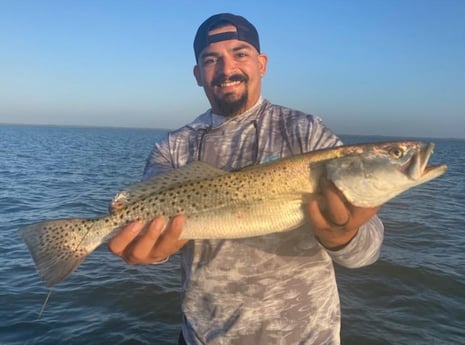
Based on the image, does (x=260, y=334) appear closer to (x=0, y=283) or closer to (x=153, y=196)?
(x=153, y=196)

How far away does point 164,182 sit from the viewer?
167 inches

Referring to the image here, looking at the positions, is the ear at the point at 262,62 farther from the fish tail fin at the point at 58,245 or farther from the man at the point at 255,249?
the fish tail fin at the point at 58,245

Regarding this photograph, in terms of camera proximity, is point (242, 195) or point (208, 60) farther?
point (208, 60)

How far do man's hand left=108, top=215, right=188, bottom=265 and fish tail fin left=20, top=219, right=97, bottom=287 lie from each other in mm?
426

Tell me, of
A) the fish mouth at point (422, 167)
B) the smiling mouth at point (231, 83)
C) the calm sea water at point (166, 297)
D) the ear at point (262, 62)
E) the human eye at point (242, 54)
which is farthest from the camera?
the calm sea water at point (166, 297)

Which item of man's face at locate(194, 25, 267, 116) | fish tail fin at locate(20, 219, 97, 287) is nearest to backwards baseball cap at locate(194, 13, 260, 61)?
man's face at locate(194, 25, 267, 116)

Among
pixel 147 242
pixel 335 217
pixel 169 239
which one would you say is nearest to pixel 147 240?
pixel 147 242

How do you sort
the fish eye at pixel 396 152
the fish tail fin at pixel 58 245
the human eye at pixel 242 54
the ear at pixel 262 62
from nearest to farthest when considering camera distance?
the fish eye at pixel 396 152 → the fish tail fin at pixel 58 245 → the human eye at pixel 242 54 → the ear at pixel 262 62

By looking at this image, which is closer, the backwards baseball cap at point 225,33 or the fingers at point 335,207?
the fingers at point 335,207

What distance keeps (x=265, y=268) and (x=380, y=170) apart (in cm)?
136

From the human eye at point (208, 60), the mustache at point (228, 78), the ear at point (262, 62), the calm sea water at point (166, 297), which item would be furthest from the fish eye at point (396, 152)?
the calm sea water at point (166, 297)

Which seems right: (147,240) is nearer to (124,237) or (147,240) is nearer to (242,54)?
(124,237)

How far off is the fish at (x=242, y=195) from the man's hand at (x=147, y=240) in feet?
0.47

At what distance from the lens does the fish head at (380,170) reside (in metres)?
3.66
